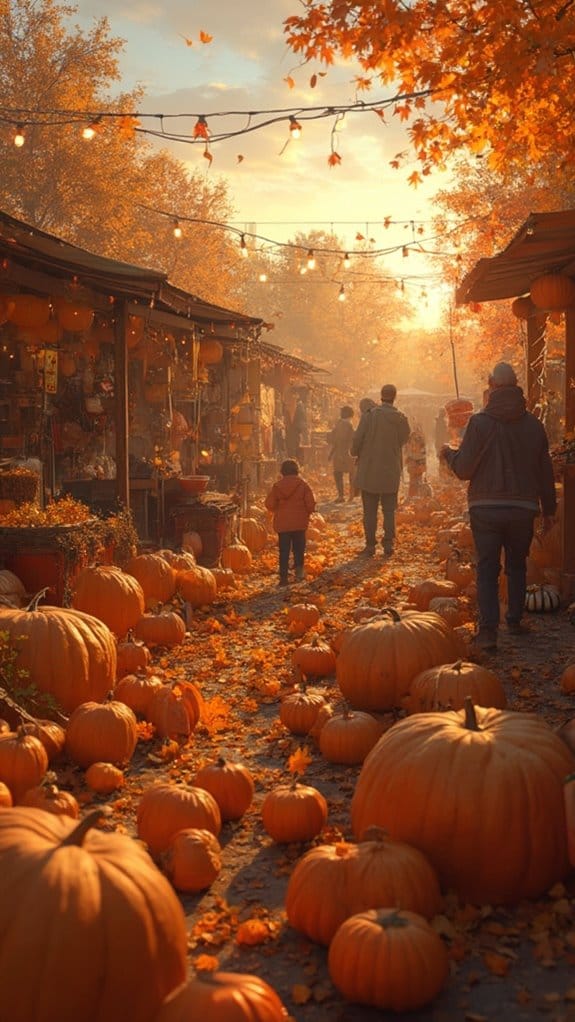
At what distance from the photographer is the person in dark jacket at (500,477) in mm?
8188

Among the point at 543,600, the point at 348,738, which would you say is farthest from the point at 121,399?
the point at 348,738

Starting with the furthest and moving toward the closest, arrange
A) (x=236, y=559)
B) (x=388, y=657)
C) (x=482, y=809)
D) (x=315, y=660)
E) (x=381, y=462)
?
(x=381, y=462)
(x=236, y=559)
(x=315, y=660)
(x=388, y=657)
(x=482, y=809)

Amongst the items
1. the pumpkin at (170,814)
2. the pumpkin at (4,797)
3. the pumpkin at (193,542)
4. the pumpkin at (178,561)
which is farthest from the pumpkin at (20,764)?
the pumpkin at (193,542)

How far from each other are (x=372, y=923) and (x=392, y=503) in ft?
36.5

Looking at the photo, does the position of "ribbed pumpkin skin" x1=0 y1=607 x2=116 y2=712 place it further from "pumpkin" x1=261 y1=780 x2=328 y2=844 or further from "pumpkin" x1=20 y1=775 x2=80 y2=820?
"pumpkin" x1=261 y1=780 x2=328 y2=844

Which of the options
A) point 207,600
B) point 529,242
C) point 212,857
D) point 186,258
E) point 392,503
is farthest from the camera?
point 186,258

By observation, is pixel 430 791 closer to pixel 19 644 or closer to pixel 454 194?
pixel 19 644

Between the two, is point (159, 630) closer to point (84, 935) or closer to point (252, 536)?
point (84, 935)

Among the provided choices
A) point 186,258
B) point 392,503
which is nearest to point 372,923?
point 392,503

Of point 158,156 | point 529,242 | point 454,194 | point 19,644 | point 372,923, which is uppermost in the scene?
point 158,156

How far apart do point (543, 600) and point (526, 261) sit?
3662 mm

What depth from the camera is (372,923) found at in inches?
130

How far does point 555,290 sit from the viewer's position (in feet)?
36.0

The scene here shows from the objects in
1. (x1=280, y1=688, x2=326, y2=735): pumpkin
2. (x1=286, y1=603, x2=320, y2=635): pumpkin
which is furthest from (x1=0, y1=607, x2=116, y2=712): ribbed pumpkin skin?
(x1=286, y1=603, x2=320, y2=635): pumpkin
